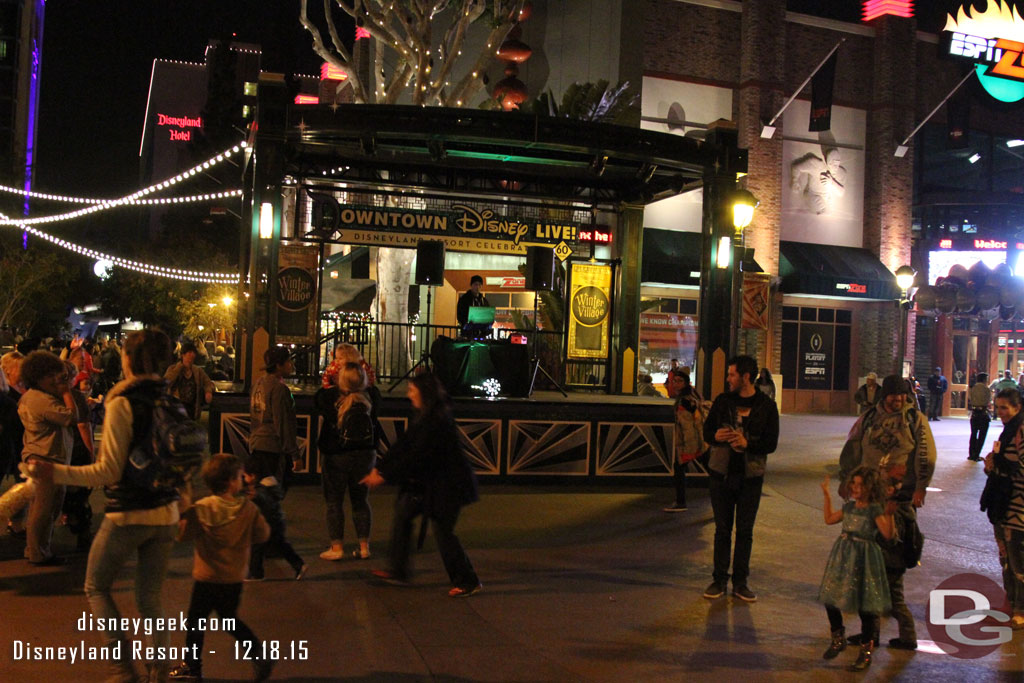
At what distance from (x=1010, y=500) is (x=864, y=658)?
2.02 m

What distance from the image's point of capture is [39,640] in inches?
211

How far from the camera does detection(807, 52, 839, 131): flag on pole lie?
87.4ft

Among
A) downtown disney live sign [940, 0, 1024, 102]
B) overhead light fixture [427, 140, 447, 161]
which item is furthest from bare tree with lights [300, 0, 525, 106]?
downtown disney live sign [940, 0, 1024, 102]

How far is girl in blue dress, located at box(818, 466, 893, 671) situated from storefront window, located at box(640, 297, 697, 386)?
20.9 metres

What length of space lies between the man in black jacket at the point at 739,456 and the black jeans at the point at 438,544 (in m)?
1.88

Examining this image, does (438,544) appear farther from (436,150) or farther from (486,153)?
(486,153)

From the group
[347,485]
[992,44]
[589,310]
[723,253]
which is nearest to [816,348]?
[992,44]

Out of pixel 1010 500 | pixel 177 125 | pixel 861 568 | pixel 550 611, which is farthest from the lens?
pixel 177 125

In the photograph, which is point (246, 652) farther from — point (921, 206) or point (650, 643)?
point (921, 206)

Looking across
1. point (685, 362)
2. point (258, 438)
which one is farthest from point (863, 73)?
point (258, 438)

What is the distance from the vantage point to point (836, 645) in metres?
5.66

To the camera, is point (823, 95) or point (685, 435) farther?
point (823, 95)

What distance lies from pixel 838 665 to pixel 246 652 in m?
3.46

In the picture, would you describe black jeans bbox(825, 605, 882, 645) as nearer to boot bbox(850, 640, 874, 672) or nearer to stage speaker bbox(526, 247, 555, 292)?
boot bbox(850, 640, 874, 672)
